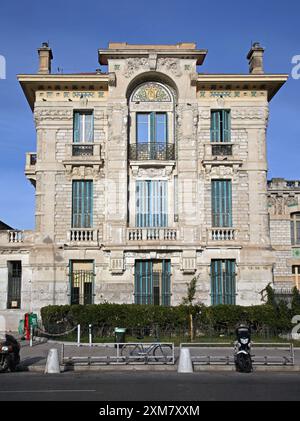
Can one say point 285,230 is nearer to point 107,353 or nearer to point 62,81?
point 62,81

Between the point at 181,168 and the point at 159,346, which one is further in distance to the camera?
the point at 181,168

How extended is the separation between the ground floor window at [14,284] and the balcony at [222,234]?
9.75 meters

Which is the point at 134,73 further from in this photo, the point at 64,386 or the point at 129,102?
the point at 64,386

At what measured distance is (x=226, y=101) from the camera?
3117 centimetres

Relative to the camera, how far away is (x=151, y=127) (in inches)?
1225

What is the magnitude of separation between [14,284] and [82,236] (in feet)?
14.3

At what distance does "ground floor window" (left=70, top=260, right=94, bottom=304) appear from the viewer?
2977cm

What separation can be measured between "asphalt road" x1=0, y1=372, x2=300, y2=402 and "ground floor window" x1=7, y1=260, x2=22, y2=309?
1340 centimetres

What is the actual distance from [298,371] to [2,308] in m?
16.8

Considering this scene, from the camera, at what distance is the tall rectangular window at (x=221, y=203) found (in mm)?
30312

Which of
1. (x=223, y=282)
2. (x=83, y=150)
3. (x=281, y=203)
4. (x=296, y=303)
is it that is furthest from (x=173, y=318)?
(x=281, y=203)

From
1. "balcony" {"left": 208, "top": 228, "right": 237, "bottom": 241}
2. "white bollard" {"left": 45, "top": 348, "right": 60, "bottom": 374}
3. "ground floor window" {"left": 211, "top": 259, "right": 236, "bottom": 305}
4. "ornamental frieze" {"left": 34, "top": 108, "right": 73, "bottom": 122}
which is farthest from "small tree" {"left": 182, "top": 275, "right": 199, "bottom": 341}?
"ornamental frieze" {"left": 34, "top": 108, "right": 73, "bottom": 122}

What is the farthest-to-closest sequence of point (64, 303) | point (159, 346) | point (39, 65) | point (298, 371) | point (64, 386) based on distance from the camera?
point (39, 65), point (64, 303), point (159, 346), point (298, 371), point (64, 386)
